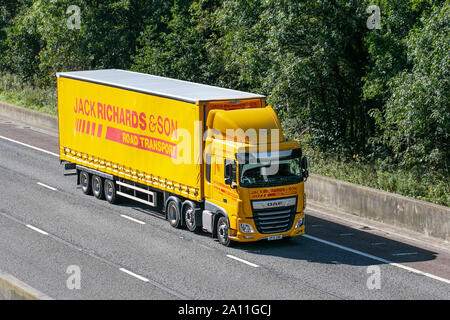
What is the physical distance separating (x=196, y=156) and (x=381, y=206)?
5691 millimetres

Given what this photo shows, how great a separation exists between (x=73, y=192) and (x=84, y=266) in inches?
301

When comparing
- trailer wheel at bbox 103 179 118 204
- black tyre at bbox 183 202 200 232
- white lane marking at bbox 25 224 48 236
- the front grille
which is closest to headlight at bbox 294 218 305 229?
the front grille

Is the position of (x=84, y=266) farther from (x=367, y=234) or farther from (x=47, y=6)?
(x=47, y=6)

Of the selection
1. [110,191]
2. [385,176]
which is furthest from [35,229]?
[385,176]

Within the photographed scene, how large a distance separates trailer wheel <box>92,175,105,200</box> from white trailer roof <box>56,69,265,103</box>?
10.0ft

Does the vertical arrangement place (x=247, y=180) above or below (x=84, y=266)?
above

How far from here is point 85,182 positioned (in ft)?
83.5

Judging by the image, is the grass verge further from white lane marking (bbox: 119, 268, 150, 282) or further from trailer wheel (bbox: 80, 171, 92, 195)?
white lane marking (bbox: 119, 268, 150, 282)

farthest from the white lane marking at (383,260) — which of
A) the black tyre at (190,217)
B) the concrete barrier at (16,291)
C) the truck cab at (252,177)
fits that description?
the concrete barrier at (16,291)

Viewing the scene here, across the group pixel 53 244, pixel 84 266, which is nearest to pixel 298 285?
pixel 84 266

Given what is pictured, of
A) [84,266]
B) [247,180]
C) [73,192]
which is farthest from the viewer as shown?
[73,192]

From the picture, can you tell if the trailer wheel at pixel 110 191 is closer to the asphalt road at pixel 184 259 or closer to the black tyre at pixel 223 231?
the asphalt road at pixel 184 259

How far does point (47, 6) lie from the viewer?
124 ft

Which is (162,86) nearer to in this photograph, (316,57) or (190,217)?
(190,217)
